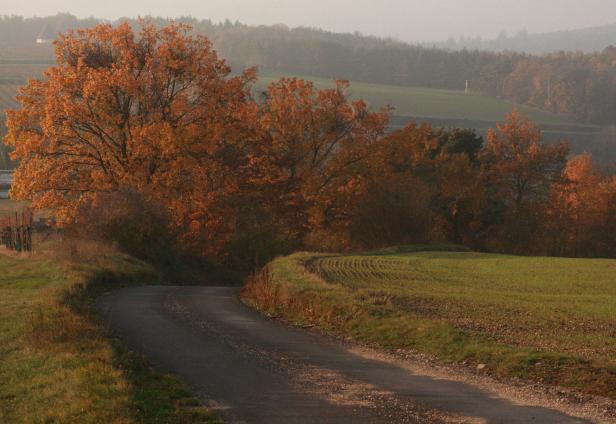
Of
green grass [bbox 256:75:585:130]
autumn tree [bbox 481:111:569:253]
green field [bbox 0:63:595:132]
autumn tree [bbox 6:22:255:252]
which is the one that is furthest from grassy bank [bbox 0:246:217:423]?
green grass [bbox 256:75:585:130]

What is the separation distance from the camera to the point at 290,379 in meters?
12.6

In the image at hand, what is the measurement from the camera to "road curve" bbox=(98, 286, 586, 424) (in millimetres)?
10500

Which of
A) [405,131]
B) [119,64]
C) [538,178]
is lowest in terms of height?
[538,178]

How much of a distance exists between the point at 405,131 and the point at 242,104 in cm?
1518

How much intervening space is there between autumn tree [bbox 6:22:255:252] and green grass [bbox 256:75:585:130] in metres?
79.3

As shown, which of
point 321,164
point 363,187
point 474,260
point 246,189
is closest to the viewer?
point 474,260

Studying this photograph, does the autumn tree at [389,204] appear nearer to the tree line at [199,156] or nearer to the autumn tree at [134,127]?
the tree line at [199,156]

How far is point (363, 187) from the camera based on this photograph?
56.5m

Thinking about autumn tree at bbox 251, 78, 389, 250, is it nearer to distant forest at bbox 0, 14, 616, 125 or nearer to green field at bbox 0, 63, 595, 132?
green field at bbox 0, 63, 595, 132

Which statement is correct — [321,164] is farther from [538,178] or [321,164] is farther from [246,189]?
[538,178]

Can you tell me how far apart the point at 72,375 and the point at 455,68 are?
539 ft

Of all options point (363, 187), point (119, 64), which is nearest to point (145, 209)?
point (119, 64)

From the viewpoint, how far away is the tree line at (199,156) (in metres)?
44.7

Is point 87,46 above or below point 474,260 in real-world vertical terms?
above
